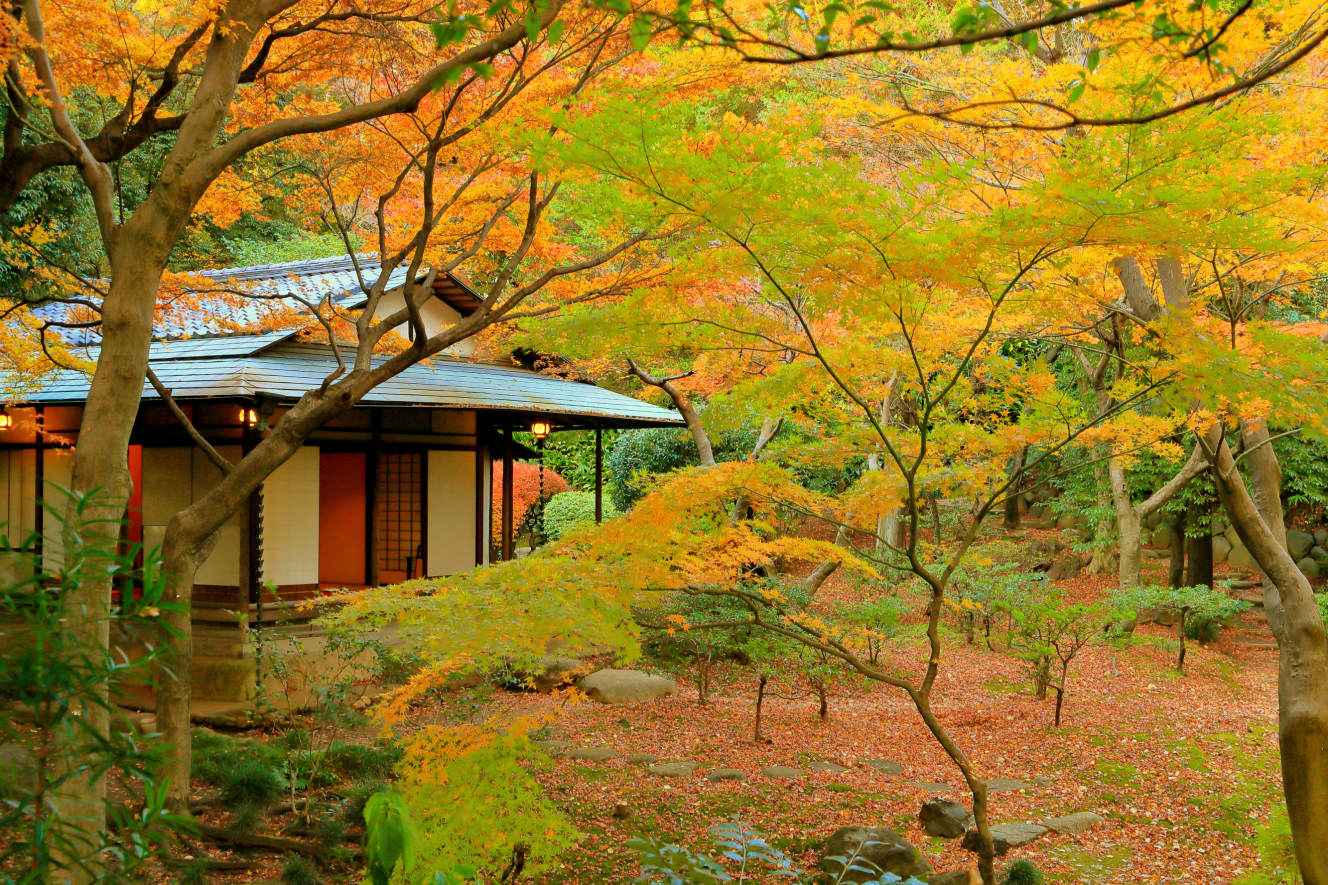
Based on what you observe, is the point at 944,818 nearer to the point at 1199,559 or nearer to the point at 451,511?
the point at 451,511

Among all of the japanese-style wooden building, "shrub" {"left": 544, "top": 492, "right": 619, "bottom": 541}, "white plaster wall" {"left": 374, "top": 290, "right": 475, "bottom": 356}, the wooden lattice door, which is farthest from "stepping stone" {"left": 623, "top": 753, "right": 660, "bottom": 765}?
"shrub" {"left": 544, "top": 492, "right": 619, "bottom": 541}

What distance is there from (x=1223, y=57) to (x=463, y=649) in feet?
17.5

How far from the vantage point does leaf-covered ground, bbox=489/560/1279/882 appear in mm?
6164

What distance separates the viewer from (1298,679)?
5664 millimetres

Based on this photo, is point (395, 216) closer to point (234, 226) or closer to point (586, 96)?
point (586, 96)

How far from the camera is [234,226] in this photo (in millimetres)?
21250

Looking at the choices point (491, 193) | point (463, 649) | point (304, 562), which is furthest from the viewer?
point (304, 562)

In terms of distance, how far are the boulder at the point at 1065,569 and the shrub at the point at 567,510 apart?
8457 mm

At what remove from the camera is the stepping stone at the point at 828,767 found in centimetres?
768

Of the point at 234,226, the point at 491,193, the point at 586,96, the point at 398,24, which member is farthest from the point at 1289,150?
the point at 234,226

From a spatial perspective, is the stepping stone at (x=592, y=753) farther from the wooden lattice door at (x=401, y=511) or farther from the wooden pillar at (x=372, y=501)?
the wooden lattice door at (x=401, y=511)

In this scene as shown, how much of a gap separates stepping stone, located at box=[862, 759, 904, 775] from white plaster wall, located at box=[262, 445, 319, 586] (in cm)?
629

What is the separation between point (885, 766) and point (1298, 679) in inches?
131

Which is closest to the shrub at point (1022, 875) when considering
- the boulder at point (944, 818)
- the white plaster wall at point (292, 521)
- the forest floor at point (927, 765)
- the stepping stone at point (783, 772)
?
the forest floor at point (927, 765)
